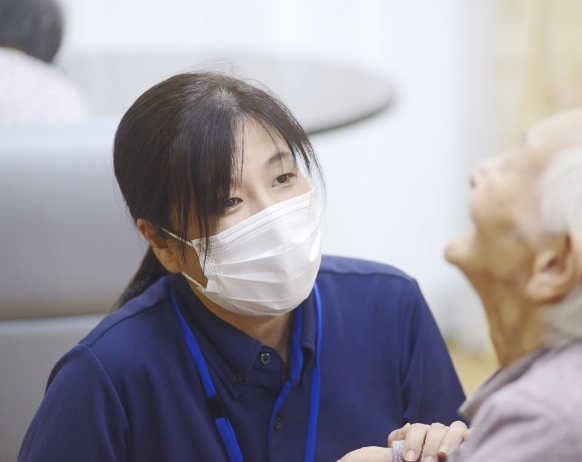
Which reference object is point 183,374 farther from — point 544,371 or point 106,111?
point 106,111

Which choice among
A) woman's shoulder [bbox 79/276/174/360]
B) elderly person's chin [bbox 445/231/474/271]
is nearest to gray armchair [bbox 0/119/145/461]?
woman's shoulder [bbox 79/276/174/360]

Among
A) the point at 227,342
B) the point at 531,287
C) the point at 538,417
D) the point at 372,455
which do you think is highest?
the point at 531,287

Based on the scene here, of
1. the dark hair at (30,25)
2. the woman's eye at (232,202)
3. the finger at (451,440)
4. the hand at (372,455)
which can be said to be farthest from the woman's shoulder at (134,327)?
the dark hair at (30,25)

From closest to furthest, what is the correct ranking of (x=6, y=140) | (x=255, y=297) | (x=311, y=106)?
(x=255, y=297)
(x=6, y=140)
(x=311, y=106)

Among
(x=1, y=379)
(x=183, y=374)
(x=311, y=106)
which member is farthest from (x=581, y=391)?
(x=311, y=106)

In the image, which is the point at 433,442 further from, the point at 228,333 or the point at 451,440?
the point at 228,333

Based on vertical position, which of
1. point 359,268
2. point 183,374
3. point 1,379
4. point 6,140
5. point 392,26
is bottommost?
point 1,379

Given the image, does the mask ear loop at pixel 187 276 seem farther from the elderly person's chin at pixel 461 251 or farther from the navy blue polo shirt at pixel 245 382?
the elderly person's chin at pixel 461 251

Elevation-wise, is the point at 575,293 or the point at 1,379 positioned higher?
the point at 575,293

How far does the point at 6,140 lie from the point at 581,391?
1270 mm

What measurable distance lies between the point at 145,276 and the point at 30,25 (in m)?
0.98

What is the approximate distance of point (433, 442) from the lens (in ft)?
3.57

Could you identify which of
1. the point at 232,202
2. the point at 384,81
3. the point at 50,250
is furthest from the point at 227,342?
the point at 384,81

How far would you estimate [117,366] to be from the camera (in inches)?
49.4
